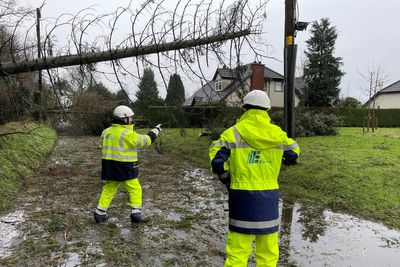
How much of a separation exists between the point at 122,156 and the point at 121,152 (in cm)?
6

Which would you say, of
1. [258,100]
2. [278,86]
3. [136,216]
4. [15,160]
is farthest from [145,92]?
[278,86]

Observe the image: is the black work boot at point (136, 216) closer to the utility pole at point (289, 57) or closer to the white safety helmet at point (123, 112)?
the white safety helmet at point (123, 112)

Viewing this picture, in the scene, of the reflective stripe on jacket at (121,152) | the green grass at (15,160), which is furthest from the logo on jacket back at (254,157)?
the green grass at (15,160)

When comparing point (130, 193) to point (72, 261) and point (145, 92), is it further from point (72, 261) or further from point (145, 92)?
point (145, 92)

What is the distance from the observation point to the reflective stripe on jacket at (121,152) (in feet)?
17.9

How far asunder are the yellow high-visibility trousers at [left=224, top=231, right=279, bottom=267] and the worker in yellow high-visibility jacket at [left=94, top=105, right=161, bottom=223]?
2477mm

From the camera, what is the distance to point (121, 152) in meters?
5.50

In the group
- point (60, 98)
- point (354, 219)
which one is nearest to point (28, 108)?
point (60, 98)

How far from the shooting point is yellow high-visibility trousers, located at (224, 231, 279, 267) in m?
3.30

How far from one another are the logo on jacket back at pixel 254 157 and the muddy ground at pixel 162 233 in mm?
1531

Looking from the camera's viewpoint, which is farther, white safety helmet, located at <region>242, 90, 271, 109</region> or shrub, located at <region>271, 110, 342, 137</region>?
shrub, located at <region>271, 110, 342, 137</region>

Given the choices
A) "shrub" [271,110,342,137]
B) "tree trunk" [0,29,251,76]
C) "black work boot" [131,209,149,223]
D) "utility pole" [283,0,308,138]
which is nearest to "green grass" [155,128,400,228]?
"utility pole" [283,0,308,138]

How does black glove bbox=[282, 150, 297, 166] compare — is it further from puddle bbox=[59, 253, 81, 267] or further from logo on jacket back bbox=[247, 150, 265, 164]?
puddle bbox=[59, 253, 81, 267]

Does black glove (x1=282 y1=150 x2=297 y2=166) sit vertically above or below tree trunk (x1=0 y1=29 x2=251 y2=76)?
below
